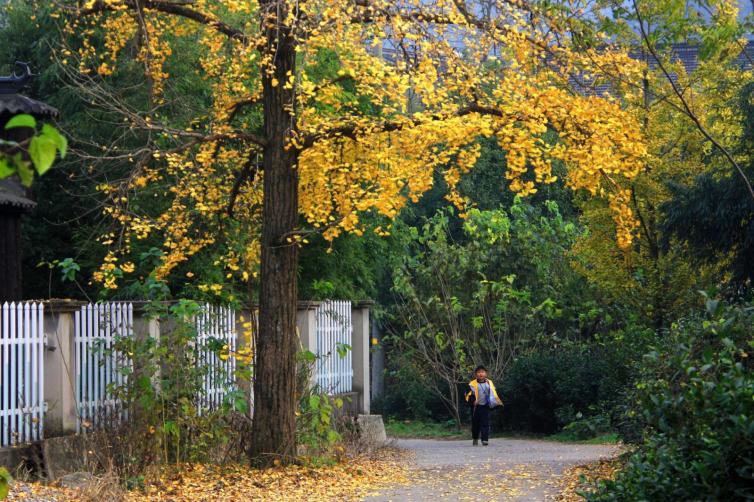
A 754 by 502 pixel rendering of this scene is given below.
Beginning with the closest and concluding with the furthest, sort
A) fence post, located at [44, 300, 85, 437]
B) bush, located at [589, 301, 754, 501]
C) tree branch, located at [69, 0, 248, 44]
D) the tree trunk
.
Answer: bush, located at [589, 301, 754, 501] < tree branch, located at [69, 0, 248, 44] < fence post, located at [44, 300, 85, 437] < the tree trunk

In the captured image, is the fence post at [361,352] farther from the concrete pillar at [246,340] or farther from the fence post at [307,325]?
the concrete pillar at [246,340]

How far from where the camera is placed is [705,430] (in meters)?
5.88

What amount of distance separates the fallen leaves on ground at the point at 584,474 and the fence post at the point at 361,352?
20.9ft

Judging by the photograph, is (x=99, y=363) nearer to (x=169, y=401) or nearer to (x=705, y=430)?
(x=169, y=401)

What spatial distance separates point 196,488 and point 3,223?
7.88 meters

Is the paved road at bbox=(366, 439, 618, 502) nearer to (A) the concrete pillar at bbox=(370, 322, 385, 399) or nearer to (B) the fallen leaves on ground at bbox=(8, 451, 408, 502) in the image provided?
(B) the fallen leaves on ground at bbox=(8, 451, 408, 502)

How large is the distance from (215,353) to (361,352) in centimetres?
574

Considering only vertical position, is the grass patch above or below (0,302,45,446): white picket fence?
below

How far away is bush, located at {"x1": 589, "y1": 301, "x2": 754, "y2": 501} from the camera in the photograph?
5582 millimetres

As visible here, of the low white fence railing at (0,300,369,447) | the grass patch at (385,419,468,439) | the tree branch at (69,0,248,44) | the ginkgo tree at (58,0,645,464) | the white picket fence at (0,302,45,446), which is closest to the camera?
the ginkgo tree at (58,0,645,464)

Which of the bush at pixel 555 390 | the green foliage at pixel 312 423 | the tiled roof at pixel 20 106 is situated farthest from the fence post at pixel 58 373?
the bush at pixel 555 390

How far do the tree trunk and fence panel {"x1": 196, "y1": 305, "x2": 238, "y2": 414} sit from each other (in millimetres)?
686

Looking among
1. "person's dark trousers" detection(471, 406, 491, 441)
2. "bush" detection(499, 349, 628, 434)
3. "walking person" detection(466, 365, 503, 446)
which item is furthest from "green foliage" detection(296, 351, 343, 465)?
"bush" detection(499, 349, 628, 434)

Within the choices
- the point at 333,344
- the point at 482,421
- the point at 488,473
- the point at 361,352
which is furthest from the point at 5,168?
the point at 482,421
